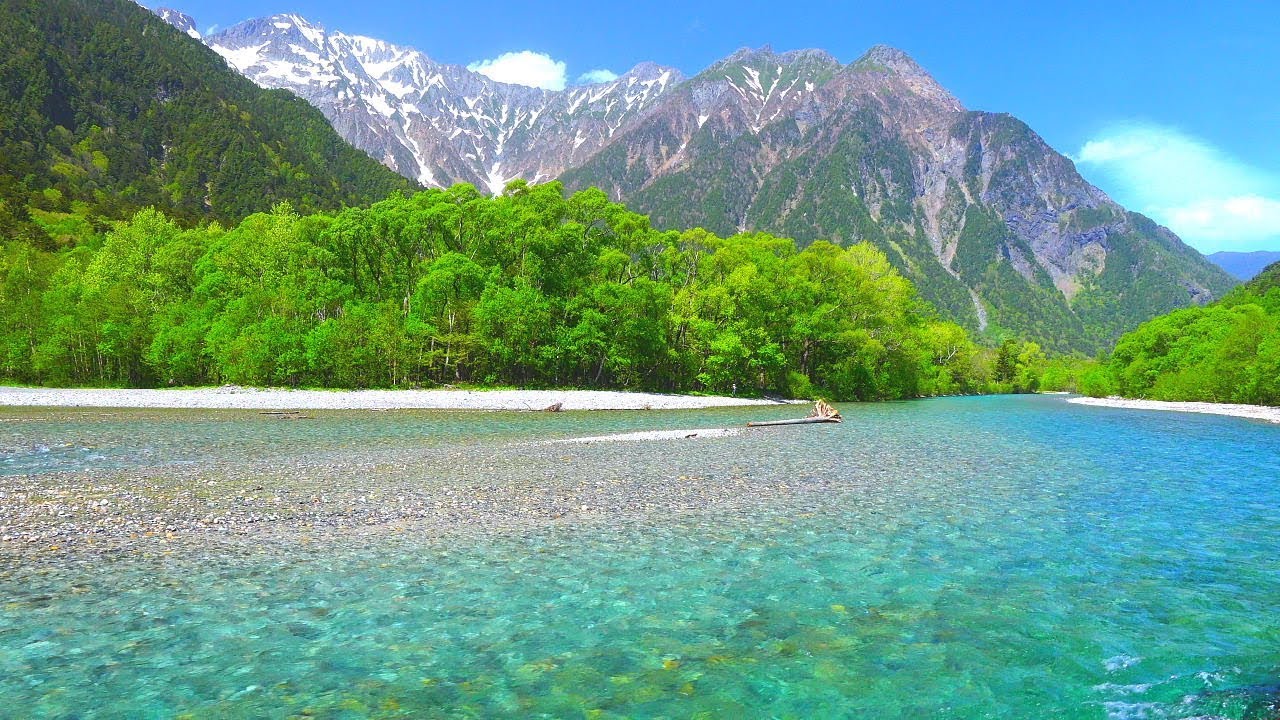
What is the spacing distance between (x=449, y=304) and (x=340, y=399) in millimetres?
15134

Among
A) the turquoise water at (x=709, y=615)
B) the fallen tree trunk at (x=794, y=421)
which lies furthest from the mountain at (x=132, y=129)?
the turquoise water at (x=709, y=615)

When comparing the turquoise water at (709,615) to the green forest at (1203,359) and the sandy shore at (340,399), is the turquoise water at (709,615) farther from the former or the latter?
the green forest at (1203,359)

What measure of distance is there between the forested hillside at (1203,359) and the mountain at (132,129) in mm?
162913

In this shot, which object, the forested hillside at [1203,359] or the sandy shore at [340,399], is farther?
the forested hillside at [1203,359]

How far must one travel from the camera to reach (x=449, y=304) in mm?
62438

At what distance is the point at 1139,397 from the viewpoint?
86.4 metres

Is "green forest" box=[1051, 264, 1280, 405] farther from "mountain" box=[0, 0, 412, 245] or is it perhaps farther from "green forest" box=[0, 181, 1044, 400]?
"mountain" box=[0, 0, 412, 245]

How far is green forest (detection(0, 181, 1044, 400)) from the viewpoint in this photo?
197ft

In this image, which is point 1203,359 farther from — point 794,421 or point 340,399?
point 340,399

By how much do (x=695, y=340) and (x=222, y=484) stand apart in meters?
53.3

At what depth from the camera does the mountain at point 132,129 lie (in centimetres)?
14625

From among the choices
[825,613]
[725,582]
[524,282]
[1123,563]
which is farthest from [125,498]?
[524,282]

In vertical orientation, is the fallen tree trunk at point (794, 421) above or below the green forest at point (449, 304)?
below

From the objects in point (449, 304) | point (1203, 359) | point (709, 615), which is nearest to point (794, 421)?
point (709, 615)
